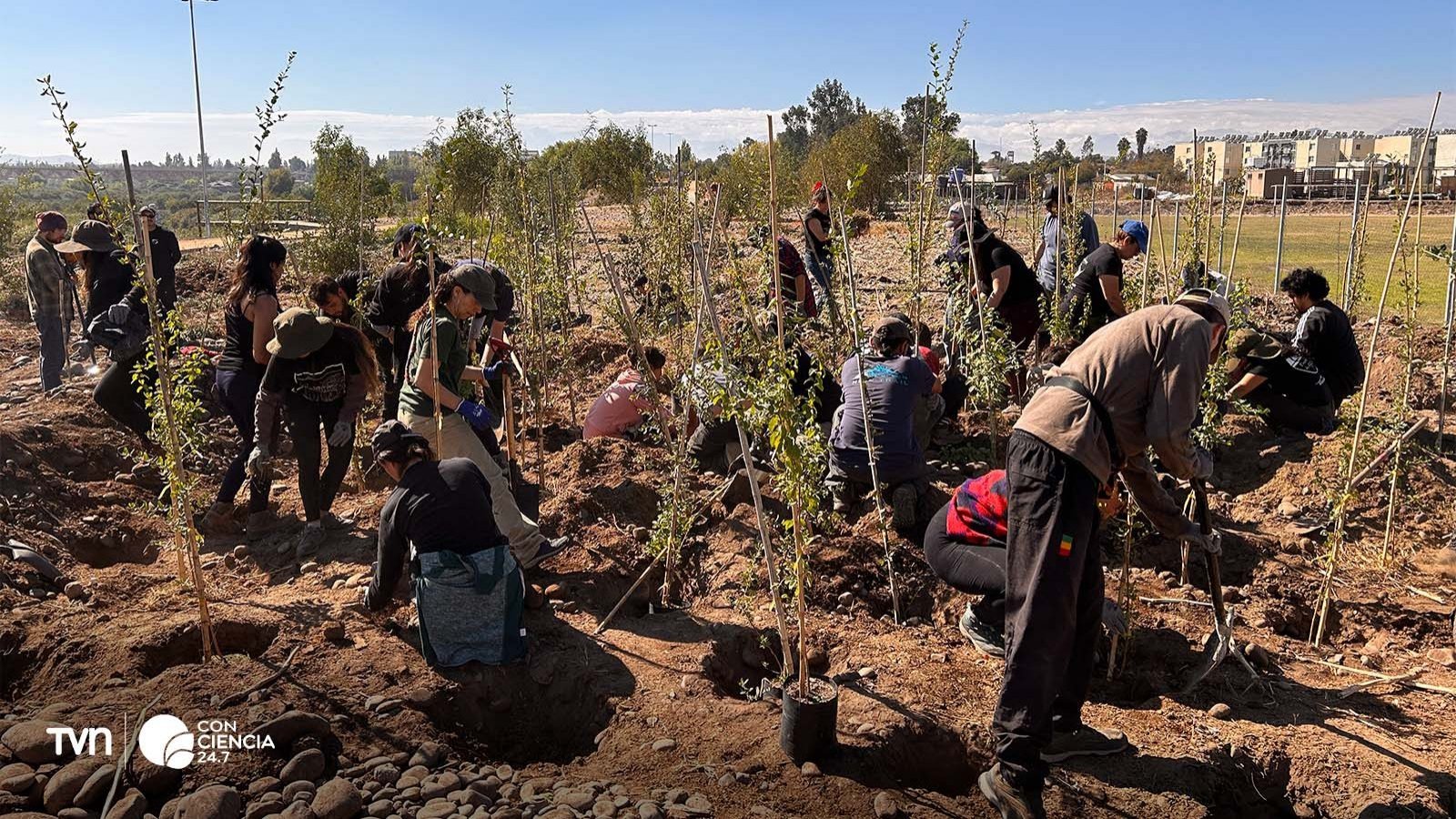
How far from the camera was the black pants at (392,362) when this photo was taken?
563 cm

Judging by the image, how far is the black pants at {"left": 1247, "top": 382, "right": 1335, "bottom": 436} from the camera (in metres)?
6.48

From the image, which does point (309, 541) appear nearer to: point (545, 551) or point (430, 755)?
point (545, 551)

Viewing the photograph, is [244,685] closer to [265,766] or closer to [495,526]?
[265,766]

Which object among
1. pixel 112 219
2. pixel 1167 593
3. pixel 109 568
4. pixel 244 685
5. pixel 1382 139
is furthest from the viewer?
pixel 1382 139

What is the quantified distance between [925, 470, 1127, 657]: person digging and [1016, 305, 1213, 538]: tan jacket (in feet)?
2.06

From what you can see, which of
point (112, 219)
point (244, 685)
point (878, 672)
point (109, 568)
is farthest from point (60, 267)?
point (878, 672)

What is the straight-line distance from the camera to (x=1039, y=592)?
2.99 m

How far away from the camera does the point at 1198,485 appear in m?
3.57

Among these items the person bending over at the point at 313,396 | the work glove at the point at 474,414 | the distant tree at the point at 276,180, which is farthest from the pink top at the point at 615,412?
the distant tree at the point at 276,180

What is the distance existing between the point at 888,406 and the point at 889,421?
78 mm

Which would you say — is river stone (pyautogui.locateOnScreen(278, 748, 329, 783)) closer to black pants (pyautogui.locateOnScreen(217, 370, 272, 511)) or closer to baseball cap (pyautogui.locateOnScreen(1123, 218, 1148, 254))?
black pants (pyautogui.locateOnScreen(217, 370, 272, 511))

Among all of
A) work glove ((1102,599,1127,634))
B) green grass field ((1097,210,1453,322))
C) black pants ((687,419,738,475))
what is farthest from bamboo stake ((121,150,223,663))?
green grass field ((1097,210,1453,322))

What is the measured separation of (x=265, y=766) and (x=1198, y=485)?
3.22 metres

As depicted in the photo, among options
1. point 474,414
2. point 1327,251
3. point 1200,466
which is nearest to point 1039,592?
point 1200,466
